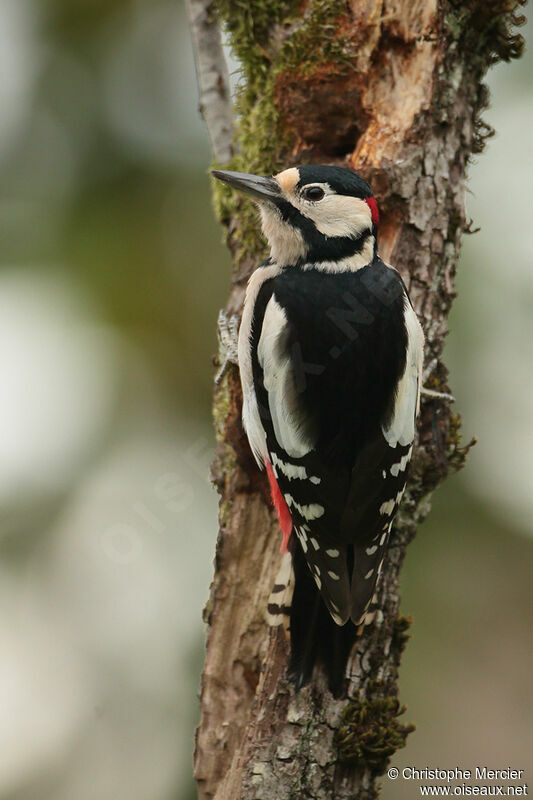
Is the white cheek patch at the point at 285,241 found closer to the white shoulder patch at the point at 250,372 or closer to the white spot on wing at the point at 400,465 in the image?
the white shoulder patch at the point at 250,372

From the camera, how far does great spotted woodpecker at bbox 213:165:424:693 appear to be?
2396 mm

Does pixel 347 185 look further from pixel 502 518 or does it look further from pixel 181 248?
pixel 502 518

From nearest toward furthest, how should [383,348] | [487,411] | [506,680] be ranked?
[383,348] < [487,411] < [506,680]

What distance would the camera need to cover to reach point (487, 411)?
4.05 meters

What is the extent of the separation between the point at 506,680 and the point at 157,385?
7.88ft

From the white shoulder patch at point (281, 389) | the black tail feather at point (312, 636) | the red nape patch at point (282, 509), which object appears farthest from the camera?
the red nape patch at point (282, 509)

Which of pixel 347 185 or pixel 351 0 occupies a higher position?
pixel 351 0

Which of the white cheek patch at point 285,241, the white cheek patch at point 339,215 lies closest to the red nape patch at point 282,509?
the white cheek patch at point 285,241

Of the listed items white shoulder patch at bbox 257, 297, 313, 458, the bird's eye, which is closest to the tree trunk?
the bird's eye

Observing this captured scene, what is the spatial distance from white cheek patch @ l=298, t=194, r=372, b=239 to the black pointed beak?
0.32ft

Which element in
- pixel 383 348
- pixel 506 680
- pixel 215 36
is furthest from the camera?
pixel 506 680

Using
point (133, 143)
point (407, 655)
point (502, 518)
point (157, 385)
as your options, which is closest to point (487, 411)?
point (502, 518)

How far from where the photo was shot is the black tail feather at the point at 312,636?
7.79 feet

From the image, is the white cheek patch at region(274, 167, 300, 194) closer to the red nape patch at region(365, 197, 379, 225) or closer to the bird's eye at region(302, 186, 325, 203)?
the bird's eye at region(302, 186, 325, 203)
